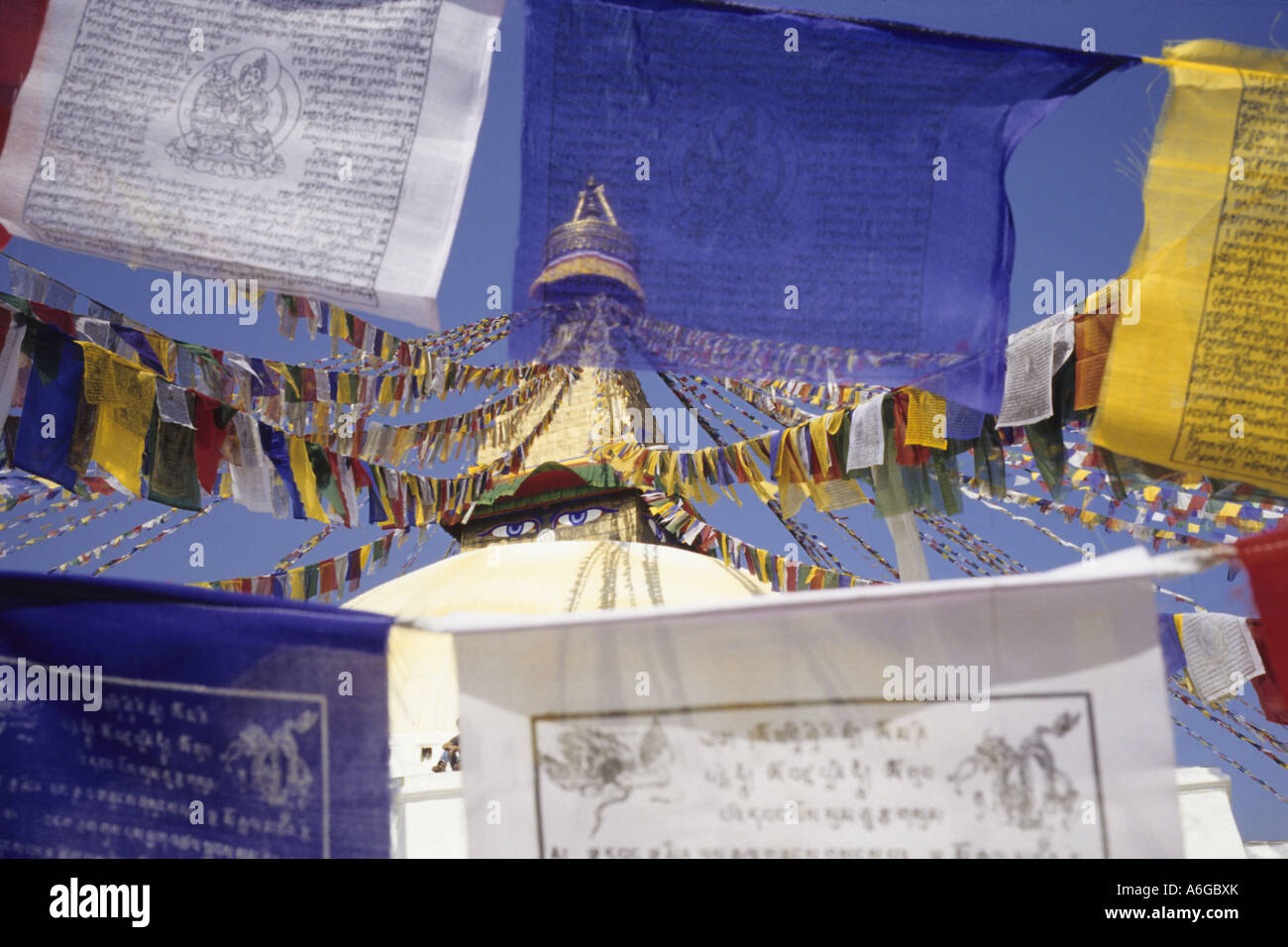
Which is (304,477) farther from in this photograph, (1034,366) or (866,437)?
(1034,366)

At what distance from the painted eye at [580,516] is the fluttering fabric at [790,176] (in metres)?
9.06

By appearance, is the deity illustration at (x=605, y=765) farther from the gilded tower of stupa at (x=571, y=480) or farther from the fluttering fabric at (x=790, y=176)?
the gilded tower of stupa at (x=571, y=480)

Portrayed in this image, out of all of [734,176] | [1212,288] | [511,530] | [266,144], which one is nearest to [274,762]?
[266,144]

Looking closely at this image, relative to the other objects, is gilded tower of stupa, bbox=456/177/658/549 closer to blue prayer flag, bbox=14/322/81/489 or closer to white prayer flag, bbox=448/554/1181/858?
blue prayer flag, bbox=14/322/81/489

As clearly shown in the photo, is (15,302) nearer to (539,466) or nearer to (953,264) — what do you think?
(953,264)

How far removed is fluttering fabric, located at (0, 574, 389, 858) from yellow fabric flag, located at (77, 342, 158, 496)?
6.14 ft

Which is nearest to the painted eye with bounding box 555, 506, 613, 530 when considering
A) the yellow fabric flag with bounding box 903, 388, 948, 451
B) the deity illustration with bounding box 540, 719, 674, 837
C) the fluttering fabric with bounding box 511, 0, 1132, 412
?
the yellow fabric flag with bounding box 903, 388, 948, 451

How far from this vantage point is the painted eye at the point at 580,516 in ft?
40.1

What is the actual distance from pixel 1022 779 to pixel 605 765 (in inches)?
39.6

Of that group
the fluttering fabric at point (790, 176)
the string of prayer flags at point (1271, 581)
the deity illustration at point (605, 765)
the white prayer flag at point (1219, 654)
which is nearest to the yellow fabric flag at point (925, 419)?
the fluttering fabric at point (790, 176)

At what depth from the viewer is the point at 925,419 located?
496 centimetres

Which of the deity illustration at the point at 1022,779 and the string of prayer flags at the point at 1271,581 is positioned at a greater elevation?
the string of prayer flags at the point at 1271,581
